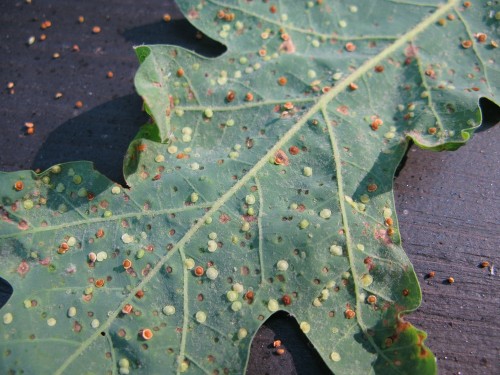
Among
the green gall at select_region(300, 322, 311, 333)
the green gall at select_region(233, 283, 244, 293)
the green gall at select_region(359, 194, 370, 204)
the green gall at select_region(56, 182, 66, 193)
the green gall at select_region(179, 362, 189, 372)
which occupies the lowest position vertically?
the green gall at select_region(179, 362, 189, 372)

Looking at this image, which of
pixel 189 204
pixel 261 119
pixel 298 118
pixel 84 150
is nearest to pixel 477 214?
pixel 298 118

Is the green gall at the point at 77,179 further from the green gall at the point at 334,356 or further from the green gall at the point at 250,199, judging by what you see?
the green gall at the point at 334,356

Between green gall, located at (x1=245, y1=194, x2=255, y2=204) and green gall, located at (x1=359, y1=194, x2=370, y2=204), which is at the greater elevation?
green gall, located at (x1=359, y1=194, x2=370, y2=204)

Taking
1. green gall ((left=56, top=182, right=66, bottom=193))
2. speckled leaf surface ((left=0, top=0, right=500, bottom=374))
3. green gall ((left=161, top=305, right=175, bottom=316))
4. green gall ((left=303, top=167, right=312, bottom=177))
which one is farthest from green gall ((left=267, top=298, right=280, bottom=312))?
green gall ((left=56, top=182, right=66, bottom=193))

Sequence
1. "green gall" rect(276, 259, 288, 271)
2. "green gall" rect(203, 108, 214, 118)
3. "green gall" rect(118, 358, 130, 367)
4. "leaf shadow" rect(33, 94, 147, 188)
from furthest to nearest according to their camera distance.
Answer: "leaf shadow" rect(33, 94, 147, 188) < "green gall" rect(203, 108, 214, 118) < "green gall" rect(276, 259, 288, 271) < "green gall" rect(118, 358, 130, 367)

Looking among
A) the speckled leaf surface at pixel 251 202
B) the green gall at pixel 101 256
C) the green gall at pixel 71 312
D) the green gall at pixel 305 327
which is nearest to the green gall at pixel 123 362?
the speckled leaf surface at pixel 251 202

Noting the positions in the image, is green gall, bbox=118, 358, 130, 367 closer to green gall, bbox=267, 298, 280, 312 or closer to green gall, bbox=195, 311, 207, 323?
green gall, bbox=195, 311, 207, 323

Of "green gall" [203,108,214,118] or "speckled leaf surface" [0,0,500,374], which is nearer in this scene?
"speckled leaf surface" [0,0,500,374]
